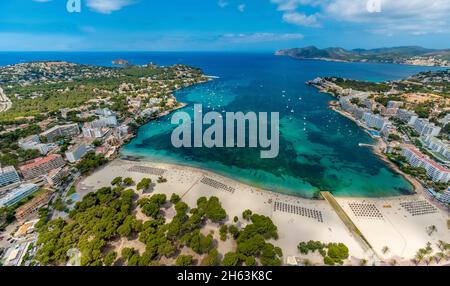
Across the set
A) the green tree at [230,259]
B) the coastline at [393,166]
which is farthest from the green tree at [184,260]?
the coastline at [393,166]

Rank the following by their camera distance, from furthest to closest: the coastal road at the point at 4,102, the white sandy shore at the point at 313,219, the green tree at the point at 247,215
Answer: the coastal road at the point at 4,102 < the green tree at the point at 247,215 < the white sandy shore at the point at 313,219

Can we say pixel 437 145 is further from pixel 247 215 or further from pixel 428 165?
pixel 247 215

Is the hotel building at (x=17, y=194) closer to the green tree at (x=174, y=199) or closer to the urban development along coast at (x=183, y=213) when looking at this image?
the urban development along coast at (x=183, y=213)

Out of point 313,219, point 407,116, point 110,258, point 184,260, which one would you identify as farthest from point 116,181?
point 407,116

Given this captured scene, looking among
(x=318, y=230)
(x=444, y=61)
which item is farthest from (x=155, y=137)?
(x=444, y=61)

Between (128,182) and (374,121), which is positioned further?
(374,121)

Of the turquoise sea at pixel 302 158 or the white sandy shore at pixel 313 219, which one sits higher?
the turquoise sea at pixel 302 158

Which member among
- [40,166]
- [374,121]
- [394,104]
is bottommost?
[40,166]
